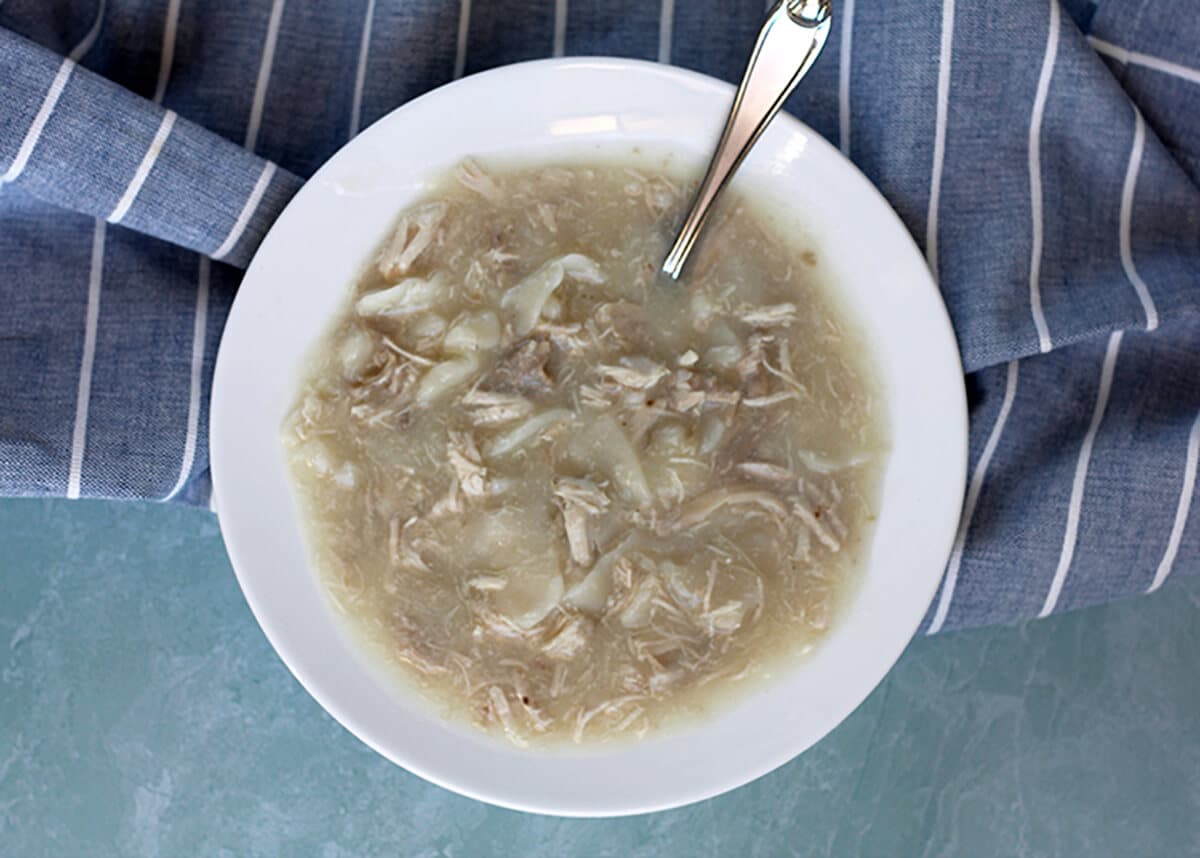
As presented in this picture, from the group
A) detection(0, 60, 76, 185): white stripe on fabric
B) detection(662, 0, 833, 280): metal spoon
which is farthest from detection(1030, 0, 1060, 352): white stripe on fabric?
detection(0, 60, 76, 185): white stripe on fabric

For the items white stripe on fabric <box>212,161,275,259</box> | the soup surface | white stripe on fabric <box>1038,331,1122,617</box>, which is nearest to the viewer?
the soup surface

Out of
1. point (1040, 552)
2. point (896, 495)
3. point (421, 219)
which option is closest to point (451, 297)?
point (421, 219)

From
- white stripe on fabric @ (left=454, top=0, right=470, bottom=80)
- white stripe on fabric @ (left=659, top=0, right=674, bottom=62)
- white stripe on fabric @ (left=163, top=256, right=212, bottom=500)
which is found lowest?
white stripe on fabric @ (left=163, top=256, right=212, bottom=500)

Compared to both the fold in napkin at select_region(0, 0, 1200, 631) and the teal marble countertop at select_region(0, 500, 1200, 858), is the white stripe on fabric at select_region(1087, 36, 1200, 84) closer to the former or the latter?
the fold in napkin at select_region(0, 0, 1200, 631)

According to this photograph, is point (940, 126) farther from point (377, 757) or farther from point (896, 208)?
point (377, 757)

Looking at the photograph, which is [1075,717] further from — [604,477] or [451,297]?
[451,297]
